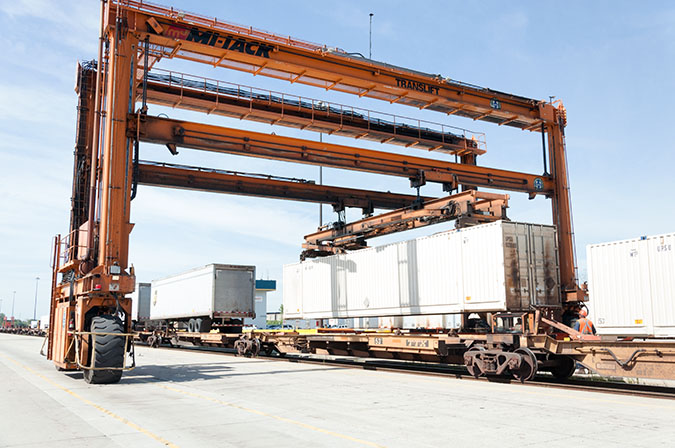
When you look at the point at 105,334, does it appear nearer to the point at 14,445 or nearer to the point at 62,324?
the point at 62,324

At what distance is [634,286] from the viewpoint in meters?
14.3

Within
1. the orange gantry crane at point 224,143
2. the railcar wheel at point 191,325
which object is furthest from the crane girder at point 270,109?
the railcar wheel at point 191,325

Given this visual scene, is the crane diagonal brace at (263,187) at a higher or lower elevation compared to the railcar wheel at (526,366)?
higher

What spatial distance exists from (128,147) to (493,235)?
10498 millimetres

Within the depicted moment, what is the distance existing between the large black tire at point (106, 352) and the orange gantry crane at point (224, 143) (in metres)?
0.03

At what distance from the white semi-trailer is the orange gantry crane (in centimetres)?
531

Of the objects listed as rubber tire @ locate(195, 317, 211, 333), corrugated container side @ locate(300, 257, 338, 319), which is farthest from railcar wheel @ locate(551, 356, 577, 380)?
rubber tire @ locate(195, 317, 211, 333)

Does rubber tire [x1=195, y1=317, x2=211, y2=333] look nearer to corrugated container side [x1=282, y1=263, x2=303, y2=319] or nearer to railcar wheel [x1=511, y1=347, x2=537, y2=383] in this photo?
corrugated container side [x1=282, y1=263, x2=303, y2=319]

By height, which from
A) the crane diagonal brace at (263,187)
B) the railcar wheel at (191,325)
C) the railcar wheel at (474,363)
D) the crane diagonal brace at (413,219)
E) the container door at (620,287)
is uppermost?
the crane diagonal brace at (263,187)

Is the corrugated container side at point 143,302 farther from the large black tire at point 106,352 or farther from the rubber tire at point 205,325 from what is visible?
the large black tire at point 106,352

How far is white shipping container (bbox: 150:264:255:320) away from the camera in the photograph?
27.7 metres

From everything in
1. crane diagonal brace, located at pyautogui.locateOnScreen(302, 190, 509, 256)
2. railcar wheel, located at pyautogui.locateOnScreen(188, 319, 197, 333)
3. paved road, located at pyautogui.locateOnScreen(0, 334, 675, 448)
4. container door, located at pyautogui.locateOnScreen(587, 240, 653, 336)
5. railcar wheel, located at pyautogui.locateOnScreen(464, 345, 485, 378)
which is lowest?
paved road, located at pyautogui.locateOnScreen(0, 334, 675, 448)

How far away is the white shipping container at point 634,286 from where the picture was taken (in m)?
13.5

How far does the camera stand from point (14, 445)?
22.9ft
